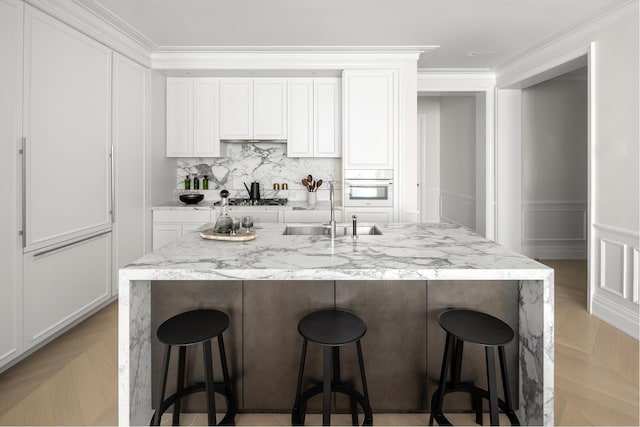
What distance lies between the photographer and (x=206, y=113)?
186 inches

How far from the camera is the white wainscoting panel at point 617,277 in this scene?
9.91 ft

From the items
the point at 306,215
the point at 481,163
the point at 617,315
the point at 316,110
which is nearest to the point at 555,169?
the point at 481,163

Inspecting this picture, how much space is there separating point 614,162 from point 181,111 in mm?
4598

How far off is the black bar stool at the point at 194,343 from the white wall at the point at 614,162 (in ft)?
10.4

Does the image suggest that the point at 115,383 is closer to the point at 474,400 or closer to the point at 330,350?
the point at 330,350

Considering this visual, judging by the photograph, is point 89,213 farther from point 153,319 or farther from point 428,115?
point 428,115

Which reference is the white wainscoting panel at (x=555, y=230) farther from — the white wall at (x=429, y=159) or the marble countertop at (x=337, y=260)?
the marble countertop at (x=337, y=260)

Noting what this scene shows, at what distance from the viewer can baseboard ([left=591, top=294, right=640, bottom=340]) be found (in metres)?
3.01

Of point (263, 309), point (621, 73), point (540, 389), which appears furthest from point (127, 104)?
point (621, 73)

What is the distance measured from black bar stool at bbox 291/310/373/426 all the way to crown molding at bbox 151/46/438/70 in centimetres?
341

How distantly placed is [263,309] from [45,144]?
214 cm

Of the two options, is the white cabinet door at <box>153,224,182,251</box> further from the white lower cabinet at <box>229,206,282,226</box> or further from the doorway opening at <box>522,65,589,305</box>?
the doorway opening at <box>522,65,589,305</box>

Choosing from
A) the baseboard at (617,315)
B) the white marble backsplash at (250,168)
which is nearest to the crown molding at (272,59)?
the white marble backsplash at (250,168)

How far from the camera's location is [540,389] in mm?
1715
